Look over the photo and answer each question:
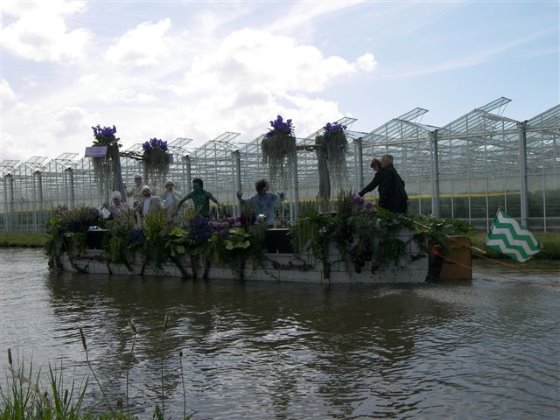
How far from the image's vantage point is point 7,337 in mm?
7227

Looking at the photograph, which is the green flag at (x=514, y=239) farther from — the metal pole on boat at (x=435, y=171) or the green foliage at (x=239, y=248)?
the metal pole on boat at (x=435, y=171)

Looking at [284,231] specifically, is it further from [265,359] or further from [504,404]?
[504,404]

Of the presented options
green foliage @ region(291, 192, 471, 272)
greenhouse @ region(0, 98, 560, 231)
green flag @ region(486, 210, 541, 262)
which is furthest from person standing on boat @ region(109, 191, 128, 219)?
green flag @ region(486, 210, 541, 262)

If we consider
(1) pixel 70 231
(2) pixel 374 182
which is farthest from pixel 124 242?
(2) pixel 374 182

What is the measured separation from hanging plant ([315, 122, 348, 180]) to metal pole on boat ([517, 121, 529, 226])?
6.70 meters

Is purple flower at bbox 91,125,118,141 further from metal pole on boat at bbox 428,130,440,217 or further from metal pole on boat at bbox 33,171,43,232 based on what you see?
metal pole on boat at bbox 33,171,43,232

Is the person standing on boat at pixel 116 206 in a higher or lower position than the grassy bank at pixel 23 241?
higher

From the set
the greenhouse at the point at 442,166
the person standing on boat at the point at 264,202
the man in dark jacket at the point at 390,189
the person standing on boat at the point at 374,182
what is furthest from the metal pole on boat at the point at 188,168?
the man in dark jacket at the point at 390,189

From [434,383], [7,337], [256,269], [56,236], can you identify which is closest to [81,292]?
[256,269]

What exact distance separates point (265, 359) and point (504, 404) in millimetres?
2230

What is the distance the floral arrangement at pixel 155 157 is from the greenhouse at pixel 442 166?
515 millimetres

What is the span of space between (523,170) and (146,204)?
40.1 ft

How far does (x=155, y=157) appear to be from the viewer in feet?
64.2

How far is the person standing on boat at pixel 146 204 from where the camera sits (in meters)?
14.1
